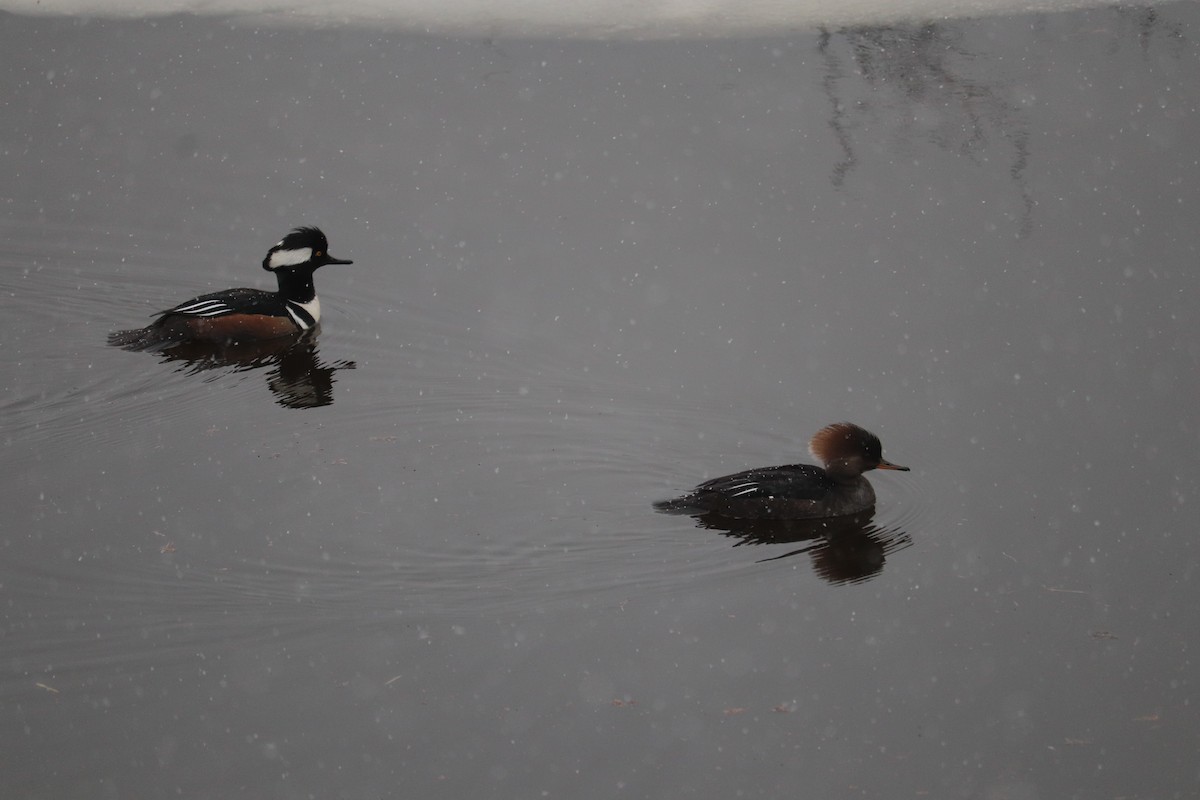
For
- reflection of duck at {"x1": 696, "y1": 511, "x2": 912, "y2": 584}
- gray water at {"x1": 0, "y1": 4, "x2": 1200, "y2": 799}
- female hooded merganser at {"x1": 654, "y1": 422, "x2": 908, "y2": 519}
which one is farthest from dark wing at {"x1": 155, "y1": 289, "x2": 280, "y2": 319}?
reflection of duck at {"x1": 696, "y1": 511, "x2": 912, "y2": 584}

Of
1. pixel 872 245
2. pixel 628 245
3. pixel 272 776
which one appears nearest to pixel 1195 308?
pixel 872 245

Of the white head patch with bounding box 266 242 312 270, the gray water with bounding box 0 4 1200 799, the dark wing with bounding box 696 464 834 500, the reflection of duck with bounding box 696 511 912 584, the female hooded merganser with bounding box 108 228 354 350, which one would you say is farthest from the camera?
the white head patch with bounding box 266 242 312 270

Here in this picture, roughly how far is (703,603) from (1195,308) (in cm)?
406

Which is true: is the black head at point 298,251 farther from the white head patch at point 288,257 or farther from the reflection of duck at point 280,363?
the reflection of duck at point 280,363

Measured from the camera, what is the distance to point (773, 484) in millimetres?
6562

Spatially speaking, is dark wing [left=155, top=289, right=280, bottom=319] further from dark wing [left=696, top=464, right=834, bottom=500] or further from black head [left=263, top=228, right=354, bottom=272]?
dark wing [left=696, top=464, right=834, bottom=500]

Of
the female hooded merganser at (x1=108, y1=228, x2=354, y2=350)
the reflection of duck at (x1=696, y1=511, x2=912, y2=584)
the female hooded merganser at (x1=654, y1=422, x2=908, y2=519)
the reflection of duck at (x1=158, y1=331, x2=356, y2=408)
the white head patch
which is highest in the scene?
the white head patch

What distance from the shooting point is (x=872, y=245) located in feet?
29.0

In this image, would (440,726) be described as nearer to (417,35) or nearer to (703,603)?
(703,603)

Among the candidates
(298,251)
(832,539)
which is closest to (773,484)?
(832,539)

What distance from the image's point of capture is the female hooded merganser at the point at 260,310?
8445mm

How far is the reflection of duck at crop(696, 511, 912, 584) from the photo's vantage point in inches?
244

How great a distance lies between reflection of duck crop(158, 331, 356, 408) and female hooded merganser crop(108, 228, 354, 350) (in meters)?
0.07

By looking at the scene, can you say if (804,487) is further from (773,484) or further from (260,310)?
(260,310)
